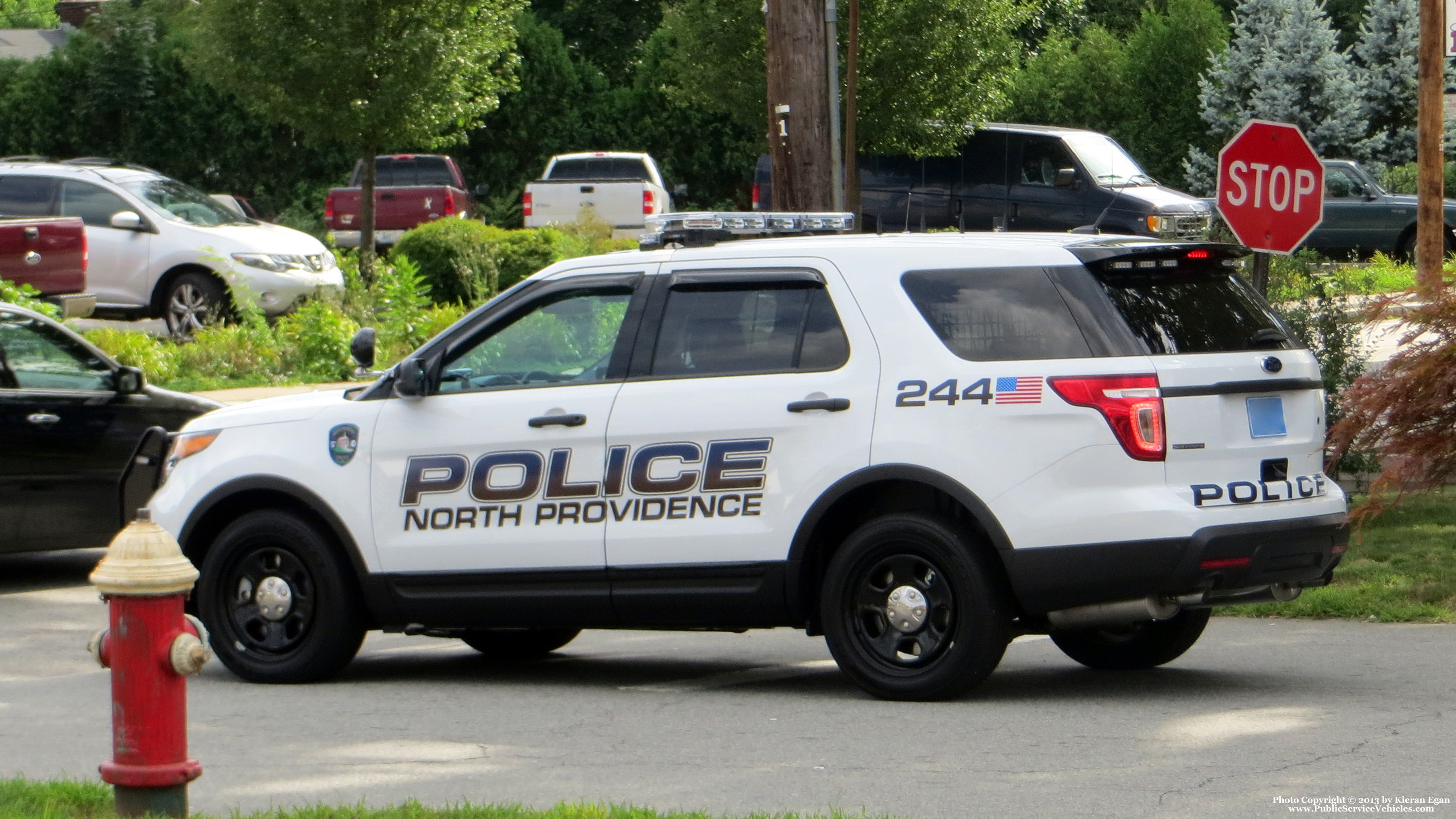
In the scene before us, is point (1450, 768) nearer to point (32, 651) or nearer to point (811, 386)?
point (811, 386)

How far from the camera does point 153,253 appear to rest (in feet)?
65.2

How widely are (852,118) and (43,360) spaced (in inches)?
602

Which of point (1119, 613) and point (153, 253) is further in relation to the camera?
point (153, 253)

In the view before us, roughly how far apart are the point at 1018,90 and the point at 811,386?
34.1m

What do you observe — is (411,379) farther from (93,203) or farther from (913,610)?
(93,203)

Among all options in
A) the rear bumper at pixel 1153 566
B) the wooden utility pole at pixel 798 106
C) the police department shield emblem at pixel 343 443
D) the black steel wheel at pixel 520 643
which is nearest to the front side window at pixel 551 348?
the police department shield emblem at pixel 343 443

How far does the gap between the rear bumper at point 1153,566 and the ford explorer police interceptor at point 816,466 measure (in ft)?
0.04

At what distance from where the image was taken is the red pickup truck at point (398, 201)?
105ft

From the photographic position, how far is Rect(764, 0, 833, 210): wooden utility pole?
13.6m

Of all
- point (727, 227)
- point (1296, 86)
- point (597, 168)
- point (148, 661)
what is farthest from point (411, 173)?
point (148, 661)

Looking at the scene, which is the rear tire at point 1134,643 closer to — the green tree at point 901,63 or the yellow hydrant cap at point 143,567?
the yellow hydrant cap at point 143,567

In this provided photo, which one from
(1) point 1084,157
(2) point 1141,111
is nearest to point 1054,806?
(1) point 1084,157

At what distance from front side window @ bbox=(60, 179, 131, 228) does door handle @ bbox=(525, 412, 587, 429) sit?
540 inches

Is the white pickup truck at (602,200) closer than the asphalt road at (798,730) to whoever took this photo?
No
